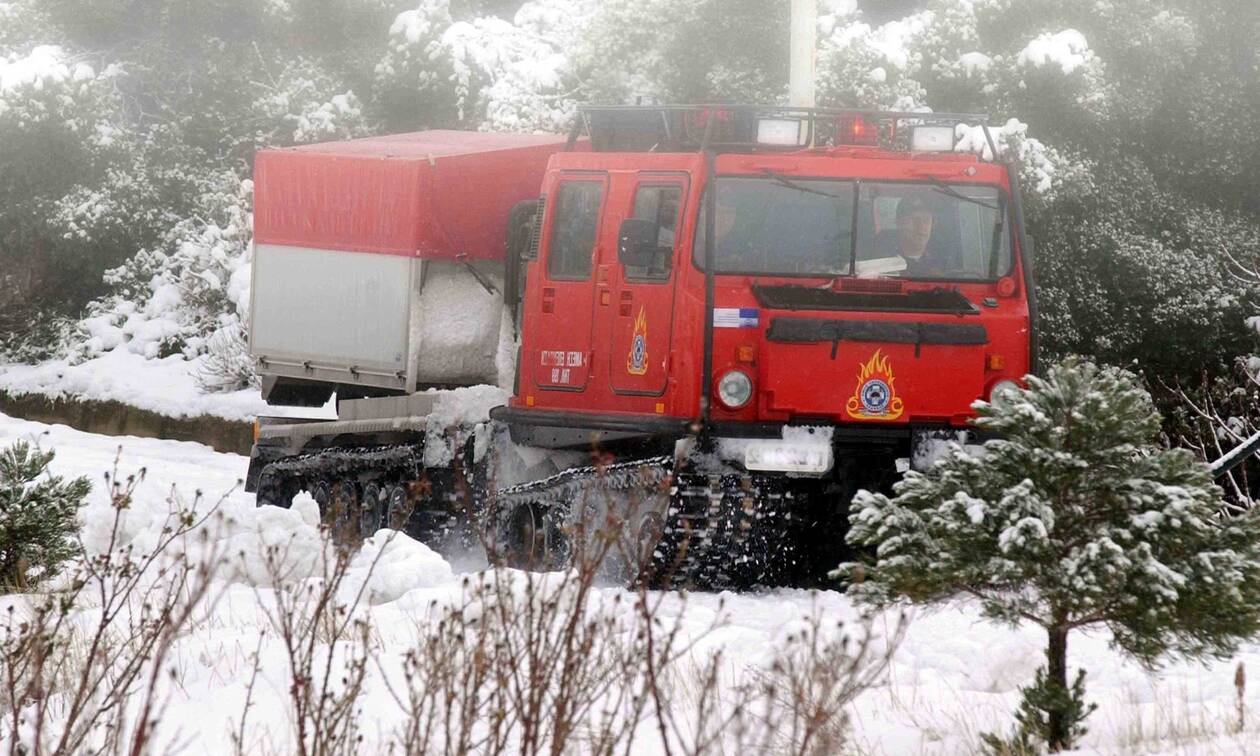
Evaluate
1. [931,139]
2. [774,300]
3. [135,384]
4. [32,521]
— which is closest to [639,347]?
[774,300]

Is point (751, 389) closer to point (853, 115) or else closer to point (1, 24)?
point (853, 115)

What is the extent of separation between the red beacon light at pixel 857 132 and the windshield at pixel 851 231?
0.62 metres

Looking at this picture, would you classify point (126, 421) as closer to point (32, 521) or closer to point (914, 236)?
point (32, 521)

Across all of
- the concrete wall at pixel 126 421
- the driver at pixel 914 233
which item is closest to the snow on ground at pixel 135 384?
the concrete wall at pixel 126 421

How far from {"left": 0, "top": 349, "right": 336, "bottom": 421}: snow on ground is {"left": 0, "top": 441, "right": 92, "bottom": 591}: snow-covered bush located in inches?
468

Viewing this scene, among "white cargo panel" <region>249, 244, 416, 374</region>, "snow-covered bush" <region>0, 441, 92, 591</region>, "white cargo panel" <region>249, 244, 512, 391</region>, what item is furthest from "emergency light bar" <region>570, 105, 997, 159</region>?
"snow-covered bush" <region>0, 441, 92, 591</region>

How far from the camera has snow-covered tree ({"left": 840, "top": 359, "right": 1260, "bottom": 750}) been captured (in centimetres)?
587

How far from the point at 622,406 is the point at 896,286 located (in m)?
1.79

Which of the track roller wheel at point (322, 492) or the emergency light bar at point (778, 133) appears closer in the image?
the emergency light bar at point (778, 133)

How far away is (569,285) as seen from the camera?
11648 mm

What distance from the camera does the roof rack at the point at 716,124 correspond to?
11195 millimetres

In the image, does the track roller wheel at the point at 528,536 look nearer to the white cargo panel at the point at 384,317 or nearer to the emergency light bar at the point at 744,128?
the white cargo panel at the point at 384,317

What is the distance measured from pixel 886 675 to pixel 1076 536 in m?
1.35

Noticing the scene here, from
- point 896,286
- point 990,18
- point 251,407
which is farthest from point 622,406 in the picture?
point 251,407
